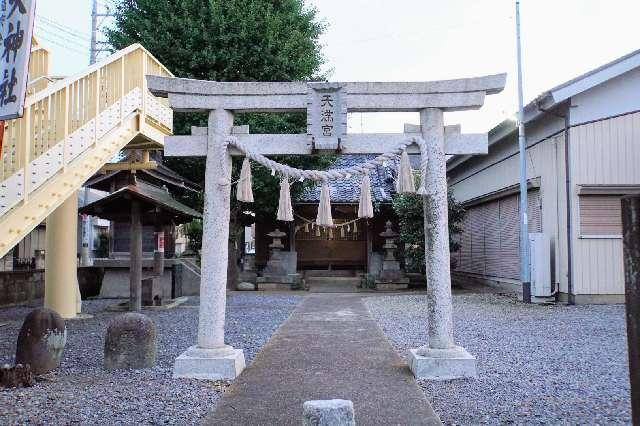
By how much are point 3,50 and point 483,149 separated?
5.58m

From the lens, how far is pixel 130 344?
6.89 meters

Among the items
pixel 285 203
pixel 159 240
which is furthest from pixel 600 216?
pixel 159 240

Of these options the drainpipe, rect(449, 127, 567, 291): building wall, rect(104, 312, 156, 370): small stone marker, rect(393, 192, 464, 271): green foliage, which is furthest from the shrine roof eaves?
rect(393, 192, 464, 271): green foliage

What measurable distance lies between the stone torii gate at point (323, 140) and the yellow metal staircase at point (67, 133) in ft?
6.47

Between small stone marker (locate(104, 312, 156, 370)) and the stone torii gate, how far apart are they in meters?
0.65

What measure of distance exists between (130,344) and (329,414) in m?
4.22

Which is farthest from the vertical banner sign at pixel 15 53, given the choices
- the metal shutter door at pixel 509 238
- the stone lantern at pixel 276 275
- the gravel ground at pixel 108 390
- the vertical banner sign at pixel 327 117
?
the stone lantern at pixel 276 275

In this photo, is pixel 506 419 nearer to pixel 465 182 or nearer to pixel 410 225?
pixel 410 225

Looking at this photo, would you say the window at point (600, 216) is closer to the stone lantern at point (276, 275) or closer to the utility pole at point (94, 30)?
the stone lantern at point (276, 275)

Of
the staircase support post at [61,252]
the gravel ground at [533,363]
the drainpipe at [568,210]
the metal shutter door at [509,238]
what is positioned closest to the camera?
the gravel ground at [533,363]

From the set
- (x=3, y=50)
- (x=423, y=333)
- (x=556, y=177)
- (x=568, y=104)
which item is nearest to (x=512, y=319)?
(x=423, y=333)

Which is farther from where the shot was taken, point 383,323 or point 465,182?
point 465,182

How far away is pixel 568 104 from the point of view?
1327 centimetres

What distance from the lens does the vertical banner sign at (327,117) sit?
22.1ft
